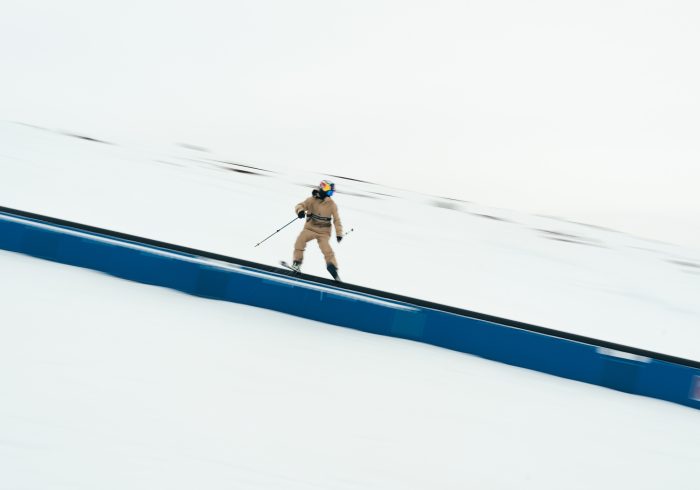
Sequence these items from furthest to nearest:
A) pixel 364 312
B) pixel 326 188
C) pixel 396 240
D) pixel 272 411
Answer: pixel 396 240 < pixel 326 188 < pixel 364 312 < pixel 272 411

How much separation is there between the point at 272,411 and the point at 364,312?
2.77m

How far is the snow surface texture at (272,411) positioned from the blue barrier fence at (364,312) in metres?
0.20

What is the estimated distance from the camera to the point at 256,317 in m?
6.64

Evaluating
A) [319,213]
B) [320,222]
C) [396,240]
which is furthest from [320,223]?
[396,240]

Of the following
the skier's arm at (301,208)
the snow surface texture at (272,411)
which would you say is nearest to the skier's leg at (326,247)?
the skier's arm at (301,208)

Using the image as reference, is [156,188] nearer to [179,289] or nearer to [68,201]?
[68,201]

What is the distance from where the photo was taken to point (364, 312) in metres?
6.94

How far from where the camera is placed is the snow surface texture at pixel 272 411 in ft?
11.5

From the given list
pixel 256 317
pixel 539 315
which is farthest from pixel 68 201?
pixel 539 315

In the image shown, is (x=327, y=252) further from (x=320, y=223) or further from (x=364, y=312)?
(x=364, y=312)

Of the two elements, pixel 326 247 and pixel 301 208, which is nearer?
pixel 301 208

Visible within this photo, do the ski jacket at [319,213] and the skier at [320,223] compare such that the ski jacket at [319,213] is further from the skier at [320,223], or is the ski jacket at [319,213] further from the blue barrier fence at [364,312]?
the blue barrier fence at [364,312]

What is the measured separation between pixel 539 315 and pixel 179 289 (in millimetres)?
7338

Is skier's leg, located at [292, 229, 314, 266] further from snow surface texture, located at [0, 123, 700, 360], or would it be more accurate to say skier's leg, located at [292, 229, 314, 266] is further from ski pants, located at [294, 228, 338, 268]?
snow surface texture, located at [0, 123, 700, 360]
